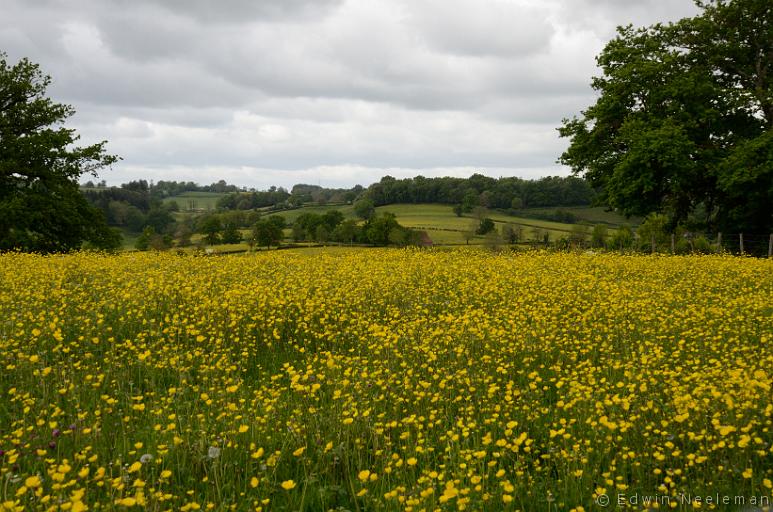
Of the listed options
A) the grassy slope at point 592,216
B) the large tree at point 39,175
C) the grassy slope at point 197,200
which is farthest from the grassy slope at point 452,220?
the grassy slope at point 197,200

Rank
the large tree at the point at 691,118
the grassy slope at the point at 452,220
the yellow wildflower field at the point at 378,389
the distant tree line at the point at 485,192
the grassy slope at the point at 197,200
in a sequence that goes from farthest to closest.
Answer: the grassy slope at the point at 197,200
the distant tree line at the point at 485,192
the grassy slope at the point at 452,220
the large tree at the point at 691,118
the yellow wildflower field at the point at 378,389

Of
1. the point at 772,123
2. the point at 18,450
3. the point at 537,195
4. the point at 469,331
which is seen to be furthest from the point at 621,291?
the point at 537,195

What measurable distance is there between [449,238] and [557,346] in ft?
194

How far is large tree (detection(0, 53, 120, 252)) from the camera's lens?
29594 mm

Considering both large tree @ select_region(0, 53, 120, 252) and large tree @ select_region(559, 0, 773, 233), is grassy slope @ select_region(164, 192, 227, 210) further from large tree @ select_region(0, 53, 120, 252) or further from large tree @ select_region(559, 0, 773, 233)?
large tree @ select_region(559, 0, 773, 233)

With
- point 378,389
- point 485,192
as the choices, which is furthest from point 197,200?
point 378,389

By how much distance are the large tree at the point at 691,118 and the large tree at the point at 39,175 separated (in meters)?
31.2

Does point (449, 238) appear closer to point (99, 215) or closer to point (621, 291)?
point (99, 215)

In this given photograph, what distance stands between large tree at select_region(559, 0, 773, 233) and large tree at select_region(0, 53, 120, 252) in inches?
1230

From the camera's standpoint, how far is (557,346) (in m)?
8.42

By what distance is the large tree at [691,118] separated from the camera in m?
25.5

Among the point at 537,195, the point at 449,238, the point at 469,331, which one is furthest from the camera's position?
the point at 537,195

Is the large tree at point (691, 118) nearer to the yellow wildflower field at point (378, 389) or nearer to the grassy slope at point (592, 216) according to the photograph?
the yellow wildflower field at point (378, 389)

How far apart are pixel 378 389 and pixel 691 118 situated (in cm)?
2742
